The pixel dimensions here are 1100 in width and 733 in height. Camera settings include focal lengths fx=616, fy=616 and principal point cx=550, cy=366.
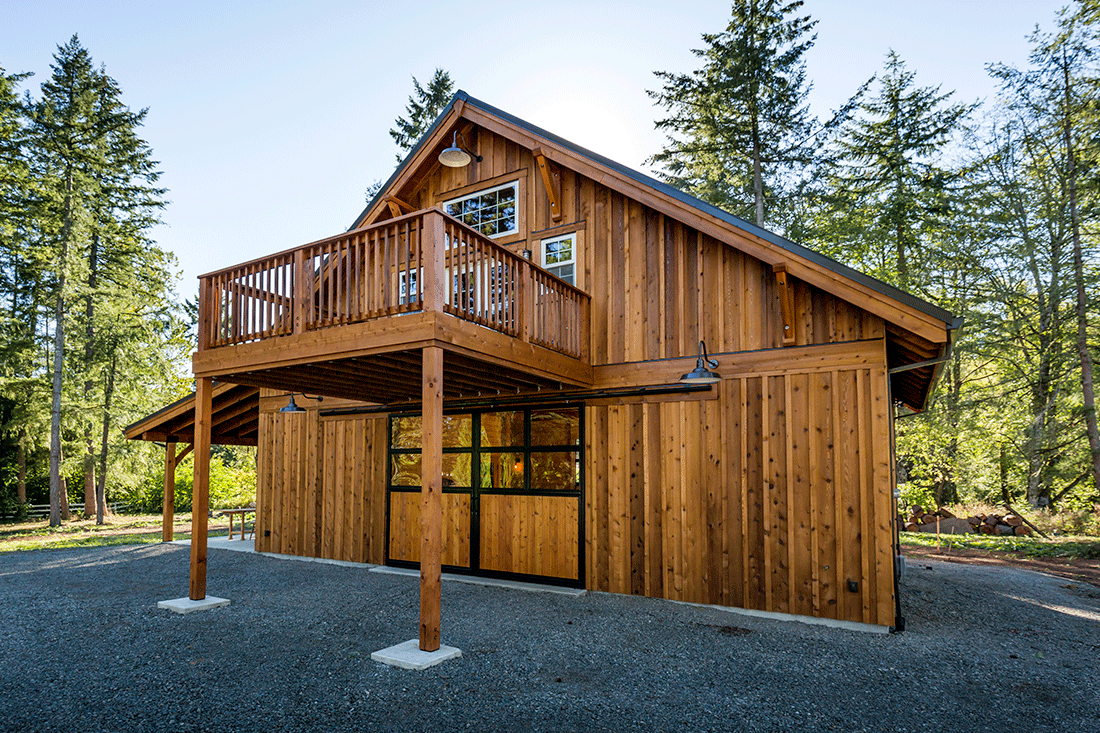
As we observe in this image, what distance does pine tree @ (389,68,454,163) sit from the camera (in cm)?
2219

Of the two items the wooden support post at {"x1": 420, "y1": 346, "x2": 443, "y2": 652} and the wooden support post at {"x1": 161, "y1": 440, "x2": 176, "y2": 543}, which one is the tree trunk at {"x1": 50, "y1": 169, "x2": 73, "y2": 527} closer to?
the wooden support post at {"x1": 161, "y1": 440, "x2": 176, "y2": 543}

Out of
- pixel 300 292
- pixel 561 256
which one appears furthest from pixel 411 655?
pixel 561 256

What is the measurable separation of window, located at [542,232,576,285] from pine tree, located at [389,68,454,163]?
15404 mm

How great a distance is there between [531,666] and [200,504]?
14.8 ft

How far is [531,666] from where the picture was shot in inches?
195

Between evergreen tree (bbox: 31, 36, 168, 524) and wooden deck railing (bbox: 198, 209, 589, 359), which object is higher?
evergreen tree (bbox: 31, 36, 168, 524)

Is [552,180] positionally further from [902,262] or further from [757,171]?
[902,262]

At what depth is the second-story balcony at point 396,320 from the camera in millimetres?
5629

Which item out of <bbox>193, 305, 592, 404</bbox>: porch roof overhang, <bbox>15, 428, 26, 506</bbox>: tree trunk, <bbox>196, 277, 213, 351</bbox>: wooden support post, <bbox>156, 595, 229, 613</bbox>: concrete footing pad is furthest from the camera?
<bbox>15, 428, 26, 506</bbox>: tree trunk

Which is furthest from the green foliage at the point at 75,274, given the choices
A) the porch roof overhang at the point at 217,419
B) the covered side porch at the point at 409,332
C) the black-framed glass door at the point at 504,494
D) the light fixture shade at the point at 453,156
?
the light fixture shade at the point at 453,156

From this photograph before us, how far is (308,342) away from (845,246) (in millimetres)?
16245

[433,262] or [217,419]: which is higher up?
[433,262]

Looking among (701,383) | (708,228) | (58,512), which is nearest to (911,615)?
(701,383)

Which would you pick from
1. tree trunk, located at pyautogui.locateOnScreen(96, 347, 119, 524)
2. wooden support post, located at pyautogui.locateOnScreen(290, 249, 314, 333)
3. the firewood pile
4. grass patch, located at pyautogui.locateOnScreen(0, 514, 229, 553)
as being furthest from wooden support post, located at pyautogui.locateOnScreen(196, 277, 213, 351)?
the firewood pile
